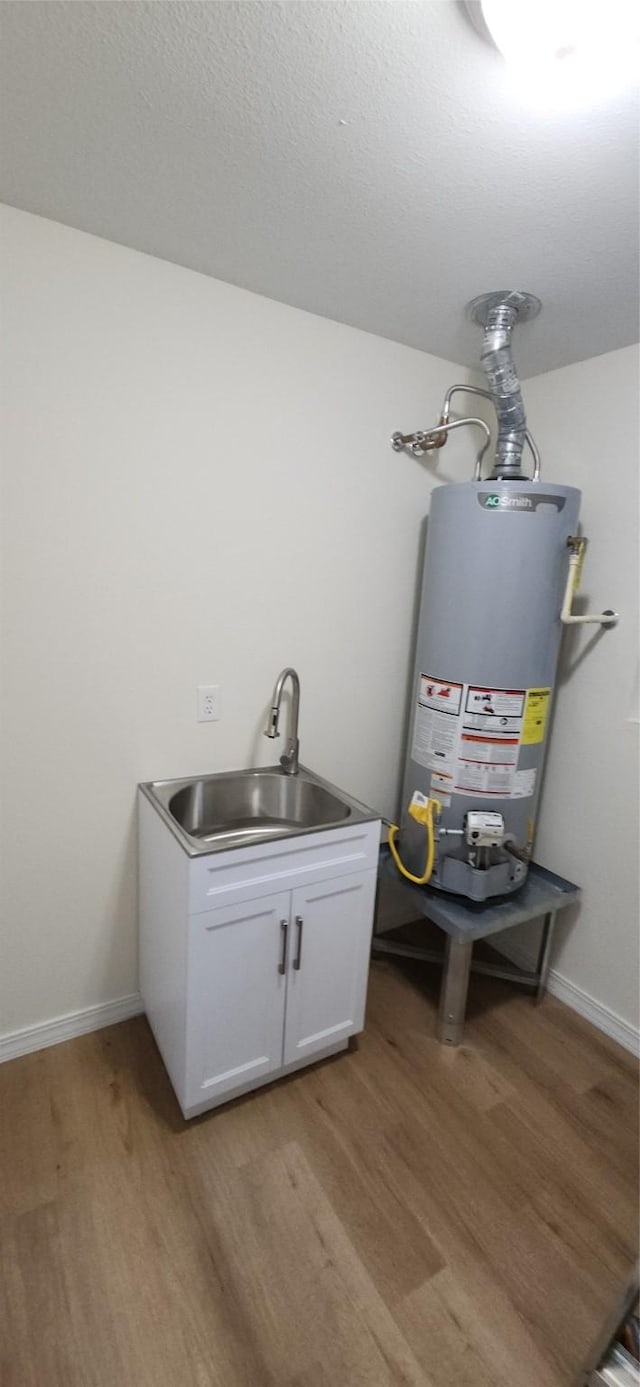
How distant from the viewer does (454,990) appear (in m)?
1.77

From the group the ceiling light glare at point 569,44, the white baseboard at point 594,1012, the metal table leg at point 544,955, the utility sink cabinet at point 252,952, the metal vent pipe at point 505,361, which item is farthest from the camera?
the metal table leg at point 544,955

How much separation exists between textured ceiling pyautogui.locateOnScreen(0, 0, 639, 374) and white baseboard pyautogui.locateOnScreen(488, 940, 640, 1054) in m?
2.21

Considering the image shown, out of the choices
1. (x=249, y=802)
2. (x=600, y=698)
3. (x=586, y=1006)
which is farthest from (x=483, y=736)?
(x=586, y=1006)

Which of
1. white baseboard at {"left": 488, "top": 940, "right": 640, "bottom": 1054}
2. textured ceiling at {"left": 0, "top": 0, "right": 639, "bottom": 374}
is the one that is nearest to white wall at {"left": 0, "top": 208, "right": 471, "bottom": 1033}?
textured ceiling at {"left": 0, "top": 0, "right": 639, "bottom": 374}

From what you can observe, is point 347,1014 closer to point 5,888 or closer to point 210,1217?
point 210,1217

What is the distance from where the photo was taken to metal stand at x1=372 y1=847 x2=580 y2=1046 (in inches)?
67.0

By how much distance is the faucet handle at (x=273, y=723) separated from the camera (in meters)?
1.76

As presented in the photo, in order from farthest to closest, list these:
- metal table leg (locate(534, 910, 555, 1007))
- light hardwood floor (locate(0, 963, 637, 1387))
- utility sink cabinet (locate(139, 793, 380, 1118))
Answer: metal table leg (locate(534, 910, 555, 1007)), utility sink cabinet (locate(139, 793, 380, 1118)), light hardwood floor (locate(0, 963, 637, 1387))

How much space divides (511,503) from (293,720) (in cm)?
97

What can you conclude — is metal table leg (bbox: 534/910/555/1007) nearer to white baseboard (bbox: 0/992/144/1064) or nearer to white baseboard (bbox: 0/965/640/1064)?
white baseboard (bbox: 0/965/640/1064)

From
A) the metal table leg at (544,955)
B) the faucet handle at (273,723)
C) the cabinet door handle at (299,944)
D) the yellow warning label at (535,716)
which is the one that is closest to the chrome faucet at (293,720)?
the faucet handle at (273,723)

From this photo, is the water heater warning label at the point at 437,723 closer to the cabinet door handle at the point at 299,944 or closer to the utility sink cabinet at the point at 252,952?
the utility sink cabinet at the point at 252,952

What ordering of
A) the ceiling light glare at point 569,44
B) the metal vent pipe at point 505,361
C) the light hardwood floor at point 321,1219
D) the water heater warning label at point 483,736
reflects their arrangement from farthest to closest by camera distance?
the water heater warning label at point 483,736 < the metal vent pipe at point 505,361 < the light hardwood floor at point 321,1219 < the ceiling light glare at point 569,44

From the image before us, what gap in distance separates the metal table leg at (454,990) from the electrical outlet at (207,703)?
1.04m
